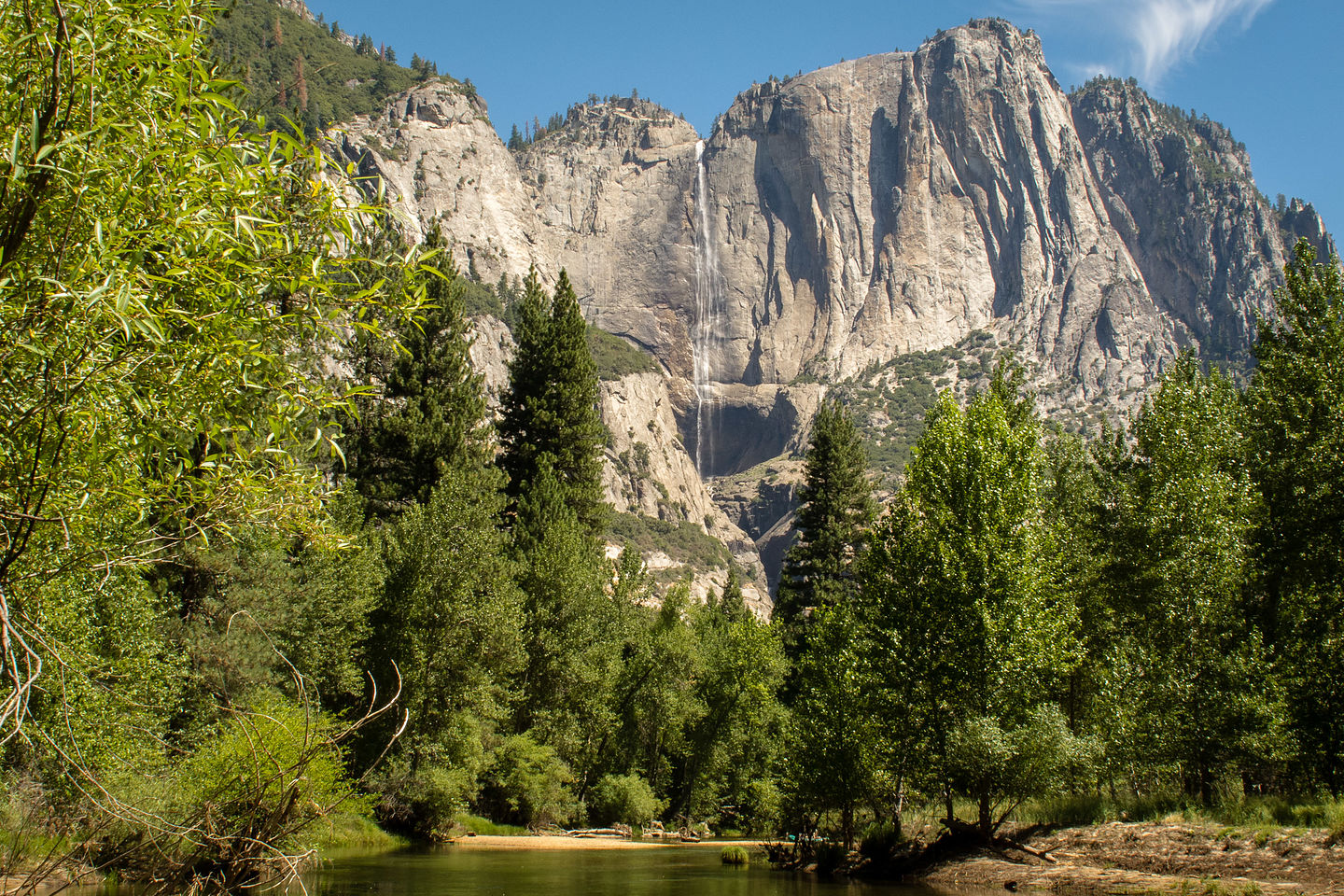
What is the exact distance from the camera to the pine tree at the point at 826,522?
1857 inches

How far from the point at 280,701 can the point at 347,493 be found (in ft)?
34.8

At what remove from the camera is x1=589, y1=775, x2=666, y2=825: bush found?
4056 cm

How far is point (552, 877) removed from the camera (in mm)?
21344

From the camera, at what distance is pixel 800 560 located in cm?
4769

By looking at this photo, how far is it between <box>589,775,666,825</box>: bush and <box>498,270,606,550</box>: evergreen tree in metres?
12.7

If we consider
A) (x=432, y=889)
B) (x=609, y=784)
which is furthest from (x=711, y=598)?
(x=432, y=889)

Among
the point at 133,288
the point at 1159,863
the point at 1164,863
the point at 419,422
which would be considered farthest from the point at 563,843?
the point at 133,288

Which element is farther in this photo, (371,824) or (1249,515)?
(371,824)

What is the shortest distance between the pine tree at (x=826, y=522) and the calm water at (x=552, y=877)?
19.5 meters

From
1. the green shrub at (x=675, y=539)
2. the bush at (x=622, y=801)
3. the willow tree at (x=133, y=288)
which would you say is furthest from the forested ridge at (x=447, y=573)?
the green shrub at (x=675, y=539)

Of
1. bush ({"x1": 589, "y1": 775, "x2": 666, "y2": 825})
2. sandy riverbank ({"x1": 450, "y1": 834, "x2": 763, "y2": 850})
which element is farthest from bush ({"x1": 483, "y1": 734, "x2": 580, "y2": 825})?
bush ({"x1": 589, "y1": 775, "x2": 666, "y2": 825})

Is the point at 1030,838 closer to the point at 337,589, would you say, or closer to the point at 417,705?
the point at 417,705

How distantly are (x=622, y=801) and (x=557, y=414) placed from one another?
19416 mm

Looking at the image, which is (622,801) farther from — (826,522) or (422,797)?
(826,522)
